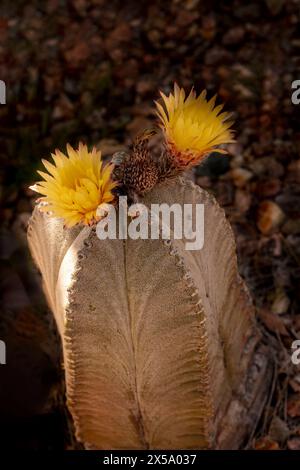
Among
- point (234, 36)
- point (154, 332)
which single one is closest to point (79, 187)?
point (154, 332)

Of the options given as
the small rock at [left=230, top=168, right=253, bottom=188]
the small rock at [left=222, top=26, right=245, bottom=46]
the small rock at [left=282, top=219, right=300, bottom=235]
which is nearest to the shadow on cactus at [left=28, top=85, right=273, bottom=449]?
the small rock at [left=282, top=219, right=300, bottom=235]

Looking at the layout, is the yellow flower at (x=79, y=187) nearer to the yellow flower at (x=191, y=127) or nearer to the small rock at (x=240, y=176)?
the yellow flower at (x=191, y=127)

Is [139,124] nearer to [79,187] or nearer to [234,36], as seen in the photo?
[234,36]

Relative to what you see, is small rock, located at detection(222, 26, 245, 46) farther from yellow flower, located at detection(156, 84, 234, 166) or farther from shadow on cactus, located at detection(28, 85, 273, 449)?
yellow flower, located at detection(156, 84, 234, 166)

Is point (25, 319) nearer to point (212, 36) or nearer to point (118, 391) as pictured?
point (118, 391)

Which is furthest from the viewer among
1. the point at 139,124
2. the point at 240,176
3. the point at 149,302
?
the point at 139,124

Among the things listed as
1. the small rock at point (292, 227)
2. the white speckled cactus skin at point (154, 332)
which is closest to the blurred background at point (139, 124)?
the small rock at point (292, 227)

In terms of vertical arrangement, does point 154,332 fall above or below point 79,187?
below
